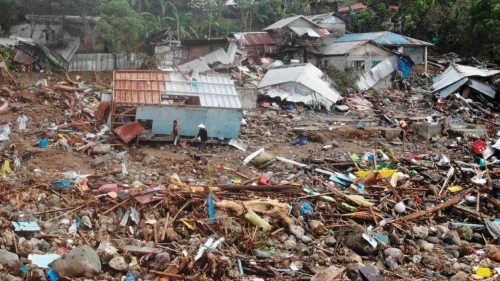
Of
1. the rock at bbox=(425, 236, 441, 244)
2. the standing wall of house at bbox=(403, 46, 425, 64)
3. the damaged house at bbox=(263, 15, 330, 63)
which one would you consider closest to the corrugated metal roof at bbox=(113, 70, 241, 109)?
the rock at bbox=(425, 236, 441, 244)

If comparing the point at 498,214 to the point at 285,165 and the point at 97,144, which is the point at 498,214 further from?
the point at 97,144

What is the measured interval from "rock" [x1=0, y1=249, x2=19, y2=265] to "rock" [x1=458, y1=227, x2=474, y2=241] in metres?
7.92

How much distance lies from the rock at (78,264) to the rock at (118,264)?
18 centimetres

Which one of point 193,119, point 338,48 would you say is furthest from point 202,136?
point 338,48

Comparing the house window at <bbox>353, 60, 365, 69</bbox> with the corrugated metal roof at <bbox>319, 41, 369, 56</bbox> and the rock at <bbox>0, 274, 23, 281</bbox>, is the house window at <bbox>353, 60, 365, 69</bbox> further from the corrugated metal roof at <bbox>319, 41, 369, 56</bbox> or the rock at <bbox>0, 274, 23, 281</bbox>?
the rock at <bbox>0, 274, 23, 281</bbox>

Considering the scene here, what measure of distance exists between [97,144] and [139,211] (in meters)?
4.78

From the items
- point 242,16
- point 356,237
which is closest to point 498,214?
point 356,237

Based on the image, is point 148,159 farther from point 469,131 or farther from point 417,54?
point 417,54

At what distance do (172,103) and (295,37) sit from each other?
1425cm

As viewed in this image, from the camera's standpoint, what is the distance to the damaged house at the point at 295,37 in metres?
26.2

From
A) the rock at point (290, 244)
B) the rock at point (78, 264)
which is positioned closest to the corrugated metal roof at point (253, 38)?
the rock at point (290, 244)

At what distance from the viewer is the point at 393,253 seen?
28.3 feet

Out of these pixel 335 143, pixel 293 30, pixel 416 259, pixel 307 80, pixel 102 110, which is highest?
pixel 293 30

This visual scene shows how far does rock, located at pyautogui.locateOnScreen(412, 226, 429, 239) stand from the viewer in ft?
31.0
